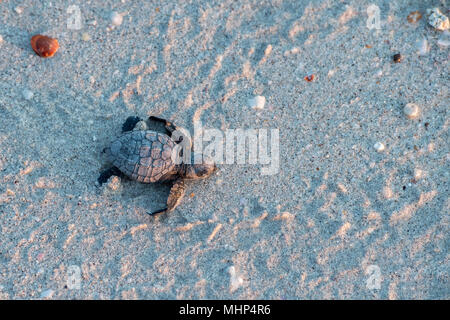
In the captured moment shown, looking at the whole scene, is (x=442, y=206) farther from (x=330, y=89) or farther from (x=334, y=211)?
(x=330, y=89)

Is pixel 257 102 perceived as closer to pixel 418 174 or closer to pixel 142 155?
pixel 142 155

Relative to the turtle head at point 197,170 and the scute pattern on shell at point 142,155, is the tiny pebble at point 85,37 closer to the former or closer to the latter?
the scute pattern on shell at point 142,155

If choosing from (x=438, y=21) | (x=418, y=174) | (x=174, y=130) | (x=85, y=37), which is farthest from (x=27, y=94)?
(x=438, y=21)

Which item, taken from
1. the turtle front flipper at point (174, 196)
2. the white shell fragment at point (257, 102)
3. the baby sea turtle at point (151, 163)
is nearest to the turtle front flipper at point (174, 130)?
the baby sea turtle at point (151, 163)

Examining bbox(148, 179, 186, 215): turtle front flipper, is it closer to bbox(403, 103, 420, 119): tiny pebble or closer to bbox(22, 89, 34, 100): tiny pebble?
bbox(22, 89, 34, 100): tiny pebble

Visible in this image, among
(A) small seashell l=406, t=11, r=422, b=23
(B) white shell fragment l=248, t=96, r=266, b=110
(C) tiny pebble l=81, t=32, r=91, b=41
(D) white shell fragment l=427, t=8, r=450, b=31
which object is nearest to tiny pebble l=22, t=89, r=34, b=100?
(C) tiny pebble l=81, t=32, r=91, b=41

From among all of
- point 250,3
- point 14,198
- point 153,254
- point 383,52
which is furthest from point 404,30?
point 14,198

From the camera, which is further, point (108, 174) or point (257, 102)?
point (257, 102)
